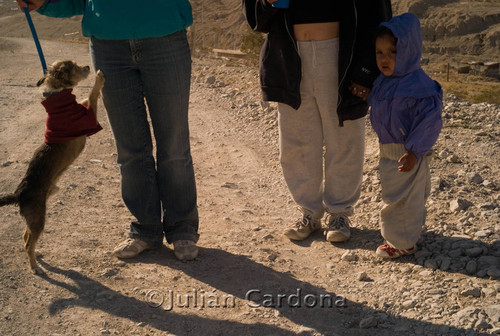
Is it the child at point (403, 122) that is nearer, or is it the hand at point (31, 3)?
the child at point (403, 122)

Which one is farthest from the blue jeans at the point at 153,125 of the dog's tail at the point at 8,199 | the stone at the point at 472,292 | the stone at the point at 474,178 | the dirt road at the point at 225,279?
the stone at the point at 474,178

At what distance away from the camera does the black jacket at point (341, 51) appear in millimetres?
3596

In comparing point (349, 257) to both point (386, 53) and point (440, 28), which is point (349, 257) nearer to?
point (386, 53)

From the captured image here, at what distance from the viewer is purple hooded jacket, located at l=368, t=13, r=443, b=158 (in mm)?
3242

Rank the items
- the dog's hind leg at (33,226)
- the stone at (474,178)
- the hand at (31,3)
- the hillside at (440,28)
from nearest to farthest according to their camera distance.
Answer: the hand at (31,3) < the dog's hind leg at (33,226) < the stone at (474,178) < the hillside at (440,28)

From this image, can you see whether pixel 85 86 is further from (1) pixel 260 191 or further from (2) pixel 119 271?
(2) pixel 119 271

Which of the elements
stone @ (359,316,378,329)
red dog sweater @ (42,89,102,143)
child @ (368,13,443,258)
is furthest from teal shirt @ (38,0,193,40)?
stone @ (359,316,378,329)

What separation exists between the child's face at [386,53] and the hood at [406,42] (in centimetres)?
5

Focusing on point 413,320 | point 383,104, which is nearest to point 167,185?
point 383,104

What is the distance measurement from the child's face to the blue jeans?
121cm

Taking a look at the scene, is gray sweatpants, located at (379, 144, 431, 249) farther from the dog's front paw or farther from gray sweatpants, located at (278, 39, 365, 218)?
the dog's front paw

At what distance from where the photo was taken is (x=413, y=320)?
10.0 ft

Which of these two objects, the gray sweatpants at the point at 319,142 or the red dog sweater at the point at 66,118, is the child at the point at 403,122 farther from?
the red dog sweater at the point at 66,118

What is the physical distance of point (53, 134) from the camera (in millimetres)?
3518
